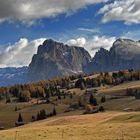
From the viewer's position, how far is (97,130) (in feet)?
237

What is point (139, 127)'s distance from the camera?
70.8 metres

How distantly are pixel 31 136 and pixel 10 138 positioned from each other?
11.8 ft

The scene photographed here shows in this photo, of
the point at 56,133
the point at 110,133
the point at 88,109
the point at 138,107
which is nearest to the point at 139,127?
the point at 110,133

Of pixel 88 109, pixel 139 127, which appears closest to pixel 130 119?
pixel 139 127

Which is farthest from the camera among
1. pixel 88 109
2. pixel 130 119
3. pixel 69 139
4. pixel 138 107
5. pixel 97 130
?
pixel 88 109

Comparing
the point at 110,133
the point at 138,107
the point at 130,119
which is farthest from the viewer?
the point at 138,107

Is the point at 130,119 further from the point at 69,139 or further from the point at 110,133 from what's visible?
the point at 69,139

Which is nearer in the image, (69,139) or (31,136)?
(69,139)

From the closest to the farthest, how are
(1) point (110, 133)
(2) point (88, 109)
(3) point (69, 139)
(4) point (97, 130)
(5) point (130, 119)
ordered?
(3) point (69, 139), (1) point (110, 133), (4) point (97, 130), (5) point (130, 119), (2) point (88, 109)

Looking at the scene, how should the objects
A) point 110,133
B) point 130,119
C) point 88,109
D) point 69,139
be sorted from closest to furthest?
1. point 69,139
2. point 110,133
3. point 130,119
4. point 88,109

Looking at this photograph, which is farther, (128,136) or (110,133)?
(110,133)

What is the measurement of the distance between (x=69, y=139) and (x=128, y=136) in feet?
29.5

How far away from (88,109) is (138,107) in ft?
88.0

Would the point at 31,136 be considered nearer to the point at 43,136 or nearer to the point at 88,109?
the point at 43,136
